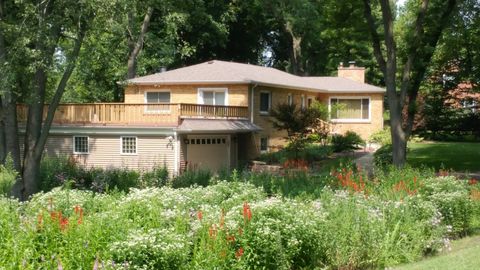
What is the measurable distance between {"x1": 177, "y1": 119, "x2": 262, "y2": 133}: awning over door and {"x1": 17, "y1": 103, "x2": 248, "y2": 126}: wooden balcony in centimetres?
28

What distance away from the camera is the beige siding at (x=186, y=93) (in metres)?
32.1

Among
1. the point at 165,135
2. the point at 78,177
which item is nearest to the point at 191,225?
the point at 78,177

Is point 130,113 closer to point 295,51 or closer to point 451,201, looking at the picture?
point 451,201

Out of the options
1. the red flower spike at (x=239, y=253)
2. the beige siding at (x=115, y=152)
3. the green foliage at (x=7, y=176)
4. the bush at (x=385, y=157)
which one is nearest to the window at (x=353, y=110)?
the bush at (x=385, y=157)

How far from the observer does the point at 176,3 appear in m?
26.9

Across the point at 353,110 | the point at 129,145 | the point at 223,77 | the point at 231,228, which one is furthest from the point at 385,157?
the point at 231,228

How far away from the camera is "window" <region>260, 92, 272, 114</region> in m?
34.0

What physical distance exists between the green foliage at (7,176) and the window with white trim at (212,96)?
15.9 m

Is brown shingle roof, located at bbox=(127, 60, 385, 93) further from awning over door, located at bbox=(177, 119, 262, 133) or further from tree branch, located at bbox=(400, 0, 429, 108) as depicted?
tree branch, located at bbox=(400, 0, 429, 108)

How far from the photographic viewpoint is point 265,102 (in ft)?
113

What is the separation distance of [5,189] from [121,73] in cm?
2185

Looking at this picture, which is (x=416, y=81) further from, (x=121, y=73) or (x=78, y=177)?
(x=121, y=73)

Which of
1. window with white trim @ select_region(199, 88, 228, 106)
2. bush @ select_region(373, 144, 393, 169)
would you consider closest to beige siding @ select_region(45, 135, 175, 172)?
window with white trim @ select_region(199, 88, 228, 106)

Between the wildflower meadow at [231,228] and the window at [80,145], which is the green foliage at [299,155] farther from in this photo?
the wildflower meadow at [231,228]
